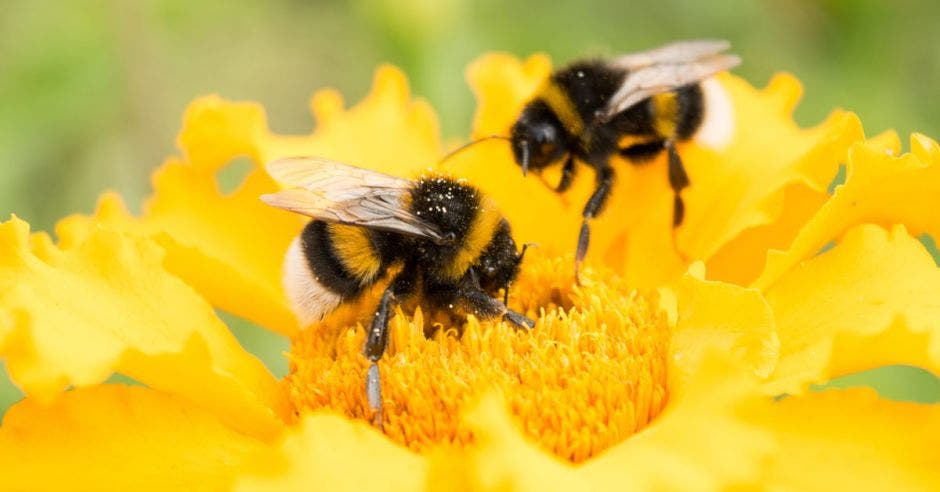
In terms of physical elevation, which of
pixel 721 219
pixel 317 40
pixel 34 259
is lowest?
pixel 317 40

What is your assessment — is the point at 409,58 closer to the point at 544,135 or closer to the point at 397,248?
the point at 544,135

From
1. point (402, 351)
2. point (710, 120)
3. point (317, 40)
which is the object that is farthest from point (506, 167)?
point (317, 40)

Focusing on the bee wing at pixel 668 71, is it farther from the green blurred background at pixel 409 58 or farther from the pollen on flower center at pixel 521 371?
the green blurred background at pixel 409 58

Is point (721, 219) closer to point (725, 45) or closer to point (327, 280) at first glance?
point (725, 45)

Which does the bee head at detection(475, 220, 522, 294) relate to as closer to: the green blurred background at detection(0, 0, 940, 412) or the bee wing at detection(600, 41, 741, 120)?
the bee wing at detection(600, 41, 741, 120)

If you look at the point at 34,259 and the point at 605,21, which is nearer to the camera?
the point at 34,259

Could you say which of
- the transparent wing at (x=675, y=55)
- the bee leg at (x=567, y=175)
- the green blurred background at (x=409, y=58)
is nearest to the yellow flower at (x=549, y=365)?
the bee leg at (x=567, y=175)

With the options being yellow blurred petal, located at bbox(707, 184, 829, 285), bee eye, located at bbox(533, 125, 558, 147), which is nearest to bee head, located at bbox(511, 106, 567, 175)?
bee eye, located at bbox(533, 125, 558, 147)
